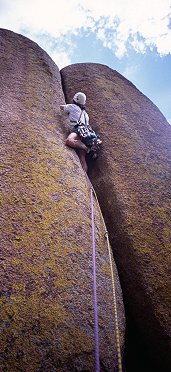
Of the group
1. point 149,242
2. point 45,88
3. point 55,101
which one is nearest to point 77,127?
point 55,101

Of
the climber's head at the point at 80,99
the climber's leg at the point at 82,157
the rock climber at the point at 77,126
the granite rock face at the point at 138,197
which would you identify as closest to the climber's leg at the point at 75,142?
the rock climber at the point at 77,126

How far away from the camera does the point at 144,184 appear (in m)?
5.44

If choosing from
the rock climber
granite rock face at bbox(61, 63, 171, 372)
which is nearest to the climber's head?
the rock climber

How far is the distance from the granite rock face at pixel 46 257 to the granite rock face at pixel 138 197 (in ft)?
1.28

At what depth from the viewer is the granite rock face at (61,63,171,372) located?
3979mm

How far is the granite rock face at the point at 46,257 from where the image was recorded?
279 cm

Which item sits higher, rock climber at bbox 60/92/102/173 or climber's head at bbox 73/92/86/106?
climber's head at bbox 73/92/86/106

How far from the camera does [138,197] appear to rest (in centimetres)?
518

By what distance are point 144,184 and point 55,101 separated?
12.4 feet

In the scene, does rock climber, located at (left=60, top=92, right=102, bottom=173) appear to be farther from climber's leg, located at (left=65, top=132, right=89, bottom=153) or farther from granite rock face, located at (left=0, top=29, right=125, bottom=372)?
granite rock face, located at (left=0, top=29, right=125, bottom=372)

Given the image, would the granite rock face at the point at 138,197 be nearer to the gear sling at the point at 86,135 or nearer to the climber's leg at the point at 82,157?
the climber's leg at the point at 82,157

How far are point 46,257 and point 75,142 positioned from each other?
321cm

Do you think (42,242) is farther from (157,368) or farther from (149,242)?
(157,368)

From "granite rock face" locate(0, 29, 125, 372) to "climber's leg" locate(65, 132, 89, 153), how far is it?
0.61 feet
